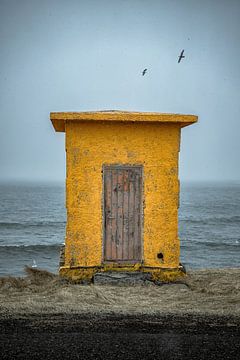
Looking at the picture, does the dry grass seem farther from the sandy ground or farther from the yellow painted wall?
the yellow painted wall

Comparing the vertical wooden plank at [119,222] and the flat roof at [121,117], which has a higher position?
the flat roof at [121,117]

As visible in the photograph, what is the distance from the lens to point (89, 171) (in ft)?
29.9

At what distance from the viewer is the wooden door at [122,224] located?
30.1ft

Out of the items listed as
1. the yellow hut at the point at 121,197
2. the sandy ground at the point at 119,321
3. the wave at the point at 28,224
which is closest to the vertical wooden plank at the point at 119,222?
the yellow hut at the point at 121,197

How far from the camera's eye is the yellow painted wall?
909 centimetres

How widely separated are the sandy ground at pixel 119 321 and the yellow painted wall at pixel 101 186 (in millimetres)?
835

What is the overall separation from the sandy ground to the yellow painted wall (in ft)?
2.74

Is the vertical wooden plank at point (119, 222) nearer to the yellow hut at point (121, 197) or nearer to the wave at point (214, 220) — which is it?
the yellow hut at point (121, 197)

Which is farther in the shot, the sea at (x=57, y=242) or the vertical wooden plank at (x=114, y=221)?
the sea at (x=57, y=242)

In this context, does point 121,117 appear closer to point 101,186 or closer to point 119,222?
point 101,186

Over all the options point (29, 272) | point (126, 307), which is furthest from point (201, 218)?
point (126, 307)

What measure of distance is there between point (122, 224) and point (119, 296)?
1.90 metres

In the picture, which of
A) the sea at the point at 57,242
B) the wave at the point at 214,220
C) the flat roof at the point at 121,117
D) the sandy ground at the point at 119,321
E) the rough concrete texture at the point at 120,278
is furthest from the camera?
the wave at the point at 214,220

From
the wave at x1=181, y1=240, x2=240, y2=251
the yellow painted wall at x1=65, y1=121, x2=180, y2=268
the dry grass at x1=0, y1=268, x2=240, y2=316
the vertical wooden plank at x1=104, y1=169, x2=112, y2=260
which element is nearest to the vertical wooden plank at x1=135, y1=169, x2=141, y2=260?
the yellow painted wall at x1=65, y1=121, x2=180, y2=268
